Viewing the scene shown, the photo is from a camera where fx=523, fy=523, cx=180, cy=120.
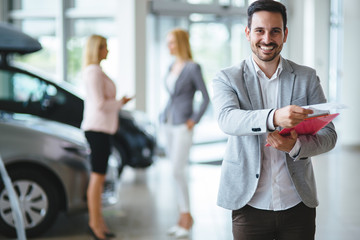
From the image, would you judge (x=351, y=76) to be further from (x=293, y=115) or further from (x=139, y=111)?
(x=293, y=115)

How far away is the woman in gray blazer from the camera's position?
405 centimetres

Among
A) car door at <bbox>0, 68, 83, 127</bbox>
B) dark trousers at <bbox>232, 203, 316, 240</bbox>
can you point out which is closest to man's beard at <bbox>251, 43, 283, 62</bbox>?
dark trousers at <bbox>232, 203, 316, 240</bbox>

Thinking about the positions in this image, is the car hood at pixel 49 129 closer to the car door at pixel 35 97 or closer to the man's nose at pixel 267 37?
the car door at pixel 35 97

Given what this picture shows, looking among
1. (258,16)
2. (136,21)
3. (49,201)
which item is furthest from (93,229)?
(136,21)

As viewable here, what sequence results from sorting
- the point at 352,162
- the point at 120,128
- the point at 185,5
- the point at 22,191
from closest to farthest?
1. the point at 22,191
2. the point at 120,128
3. the point at 352,162
4. the point at 185,5

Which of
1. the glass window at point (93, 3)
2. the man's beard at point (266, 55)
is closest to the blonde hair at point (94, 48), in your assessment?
the man's beard at point (266, 55)

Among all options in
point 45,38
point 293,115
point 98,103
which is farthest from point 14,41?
point 45,38

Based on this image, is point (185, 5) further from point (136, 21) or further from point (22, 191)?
point (22, 191)

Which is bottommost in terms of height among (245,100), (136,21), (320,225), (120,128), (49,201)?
(320,225)

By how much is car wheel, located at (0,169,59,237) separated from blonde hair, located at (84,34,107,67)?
950mm

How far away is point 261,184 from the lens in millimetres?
1861

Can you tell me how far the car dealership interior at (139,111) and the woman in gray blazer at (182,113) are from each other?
0.13 metres

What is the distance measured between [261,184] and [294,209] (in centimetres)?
15

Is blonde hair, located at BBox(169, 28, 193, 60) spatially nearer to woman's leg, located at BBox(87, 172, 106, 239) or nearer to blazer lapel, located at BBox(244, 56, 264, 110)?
woman's leg, located at BBox(87, 172, 106, 239)
